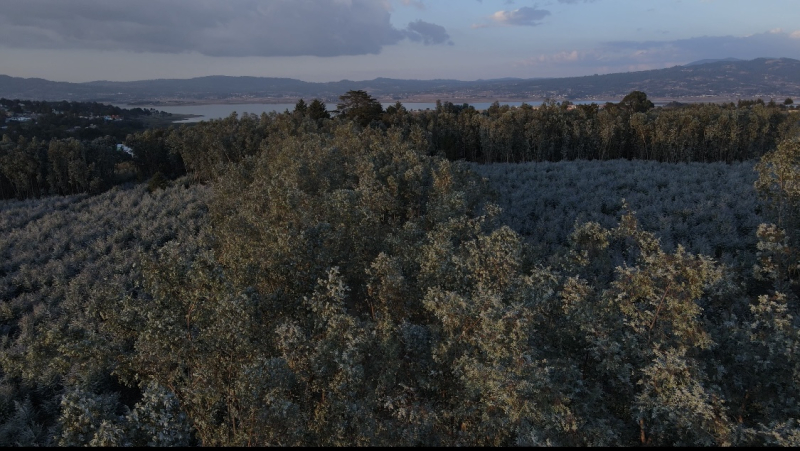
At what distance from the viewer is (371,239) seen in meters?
14.1

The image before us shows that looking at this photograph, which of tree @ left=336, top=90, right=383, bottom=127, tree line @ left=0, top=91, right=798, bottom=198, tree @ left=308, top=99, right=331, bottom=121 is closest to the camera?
tree line @ left=0, top=91, right=798, bottom=198

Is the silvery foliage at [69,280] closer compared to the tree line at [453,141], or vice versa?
the silvery foliage at [69,280]

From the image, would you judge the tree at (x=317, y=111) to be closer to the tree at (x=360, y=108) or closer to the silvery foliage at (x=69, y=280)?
the tree at (x=360, y=108)

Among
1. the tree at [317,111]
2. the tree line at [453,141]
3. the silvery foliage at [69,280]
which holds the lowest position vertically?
the silvery foliage at [69,280]

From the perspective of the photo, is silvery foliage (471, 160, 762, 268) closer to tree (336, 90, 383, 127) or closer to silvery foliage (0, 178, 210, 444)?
silvery foliage (0, 178, 210, 444)

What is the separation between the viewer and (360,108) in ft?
224

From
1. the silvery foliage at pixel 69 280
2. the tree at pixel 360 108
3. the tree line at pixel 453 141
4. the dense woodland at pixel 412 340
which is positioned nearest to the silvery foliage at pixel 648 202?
the dense woodland at pixel 412 340

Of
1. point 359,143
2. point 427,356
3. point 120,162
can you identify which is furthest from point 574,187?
point 120,162

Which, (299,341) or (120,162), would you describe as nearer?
(299,341)

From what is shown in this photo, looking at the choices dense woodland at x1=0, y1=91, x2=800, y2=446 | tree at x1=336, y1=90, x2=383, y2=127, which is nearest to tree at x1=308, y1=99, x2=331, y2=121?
tree at x1=336, y1=90, x2=383, y2=127

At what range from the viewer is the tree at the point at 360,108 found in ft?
216

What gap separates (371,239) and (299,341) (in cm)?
602

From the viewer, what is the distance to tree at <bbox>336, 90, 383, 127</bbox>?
65.8m

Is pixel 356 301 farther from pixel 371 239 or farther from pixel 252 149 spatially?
pixel 252 149
